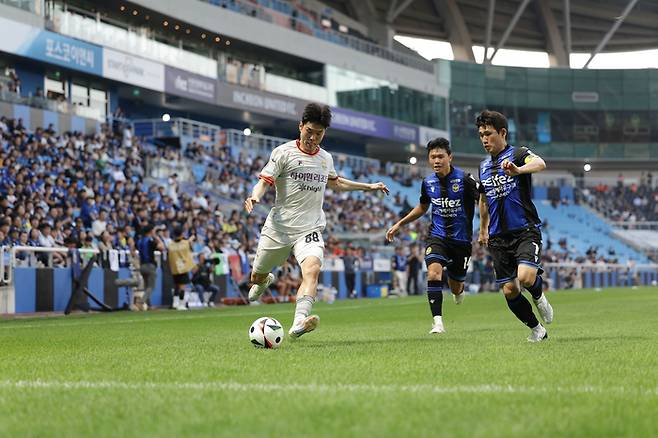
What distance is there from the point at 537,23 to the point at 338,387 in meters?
86.1

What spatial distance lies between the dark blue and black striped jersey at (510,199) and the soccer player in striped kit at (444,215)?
7.02 feet

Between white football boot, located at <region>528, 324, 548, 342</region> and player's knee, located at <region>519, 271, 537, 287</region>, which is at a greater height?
player's knee, located at <region>519, 271, 537, 287</region>

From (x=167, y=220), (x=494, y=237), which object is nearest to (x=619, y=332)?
(x=494, y=237)

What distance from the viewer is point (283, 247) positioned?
10.8m

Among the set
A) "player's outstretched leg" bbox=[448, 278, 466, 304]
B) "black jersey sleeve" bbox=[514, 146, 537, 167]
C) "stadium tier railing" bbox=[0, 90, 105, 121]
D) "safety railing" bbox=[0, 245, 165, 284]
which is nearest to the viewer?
"black jersey sleeve" bbox=[514, 146, 537, 167]

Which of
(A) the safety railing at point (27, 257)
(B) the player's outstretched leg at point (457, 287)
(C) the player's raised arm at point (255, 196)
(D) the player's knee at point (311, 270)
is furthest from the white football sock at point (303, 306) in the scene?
(A) the safety railing at point (27, 257)

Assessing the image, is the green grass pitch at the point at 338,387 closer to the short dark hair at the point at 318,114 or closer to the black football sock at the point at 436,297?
the black football sock at the point at 436,297

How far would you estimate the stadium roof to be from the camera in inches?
3278

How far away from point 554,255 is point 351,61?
1781cm

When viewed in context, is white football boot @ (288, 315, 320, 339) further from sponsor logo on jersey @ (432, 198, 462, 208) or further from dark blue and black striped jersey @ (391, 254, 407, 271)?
dark blue and black striped jersey @ (391, 254, 407, 271)

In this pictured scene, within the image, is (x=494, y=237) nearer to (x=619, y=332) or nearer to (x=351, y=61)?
(x=619, y=332)

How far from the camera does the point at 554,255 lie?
195 feet

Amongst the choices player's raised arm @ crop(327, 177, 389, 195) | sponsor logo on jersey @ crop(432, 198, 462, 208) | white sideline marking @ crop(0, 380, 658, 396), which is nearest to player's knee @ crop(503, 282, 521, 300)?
player's raised arm @ crop(327, 177, 389, 195)

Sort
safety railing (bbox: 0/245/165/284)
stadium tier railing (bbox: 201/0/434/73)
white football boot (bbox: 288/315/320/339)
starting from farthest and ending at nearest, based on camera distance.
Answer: stadium tier railing (bbox: 201/0/434/73) → safety railing (bbox: 0/245/165/284) → white football boot (bbox: 288/315/320/339)
